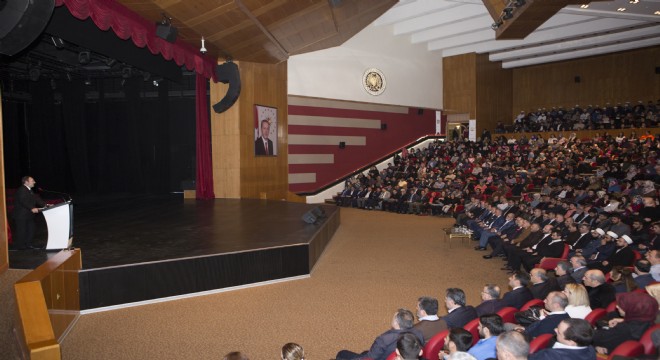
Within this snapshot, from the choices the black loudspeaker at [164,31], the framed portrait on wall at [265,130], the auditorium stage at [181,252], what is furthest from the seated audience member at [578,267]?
the framed portrait on wall at [265,130]

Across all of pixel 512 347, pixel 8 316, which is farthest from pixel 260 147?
pixel 512 347

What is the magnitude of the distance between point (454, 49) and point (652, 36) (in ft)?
22.8

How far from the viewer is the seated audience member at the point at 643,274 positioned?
4.38 meters

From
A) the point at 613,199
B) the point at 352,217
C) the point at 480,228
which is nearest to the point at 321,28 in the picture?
the point at 352,217

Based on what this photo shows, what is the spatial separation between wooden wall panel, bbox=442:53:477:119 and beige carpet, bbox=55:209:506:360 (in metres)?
13.2

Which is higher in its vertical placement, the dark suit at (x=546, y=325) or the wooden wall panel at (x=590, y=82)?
the wooden wall panel at (x=590, y=82)

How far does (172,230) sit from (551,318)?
5.95 metres

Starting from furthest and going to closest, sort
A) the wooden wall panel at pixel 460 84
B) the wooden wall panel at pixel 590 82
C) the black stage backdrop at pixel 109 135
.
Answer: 1. the wooden wall panel at pixel 460 84
2. the wooden wall panel at pixel 590 82
3. the black stage backdrop at pixel 109 135

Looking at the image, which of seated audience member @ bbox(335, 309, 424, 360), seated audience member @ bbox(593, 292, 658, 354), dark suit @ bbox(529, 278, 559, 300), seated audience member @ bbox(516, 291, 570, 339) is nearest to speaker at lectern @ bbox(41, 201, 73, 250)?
seated audience member @ bbox(335, 309, 424, 360)

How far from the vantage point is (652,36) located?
16578 millimetres

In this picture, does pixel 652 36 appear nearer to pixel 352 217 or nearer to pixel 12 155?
pixel 352 217

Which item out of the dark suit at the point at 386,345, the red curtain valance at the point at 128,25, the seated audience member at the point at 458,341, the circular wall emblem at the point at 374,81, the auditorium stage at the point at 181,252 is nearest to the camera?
the seated audience member at the point at 458,341

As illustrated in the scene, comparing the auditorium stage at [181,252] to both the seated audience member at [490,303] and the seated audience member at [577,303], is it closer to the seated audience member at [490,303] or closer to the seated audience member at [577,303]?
the seated audience member at [490,303]

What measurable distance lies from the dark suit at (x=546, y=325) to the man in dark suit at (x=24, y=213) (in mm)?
6081
